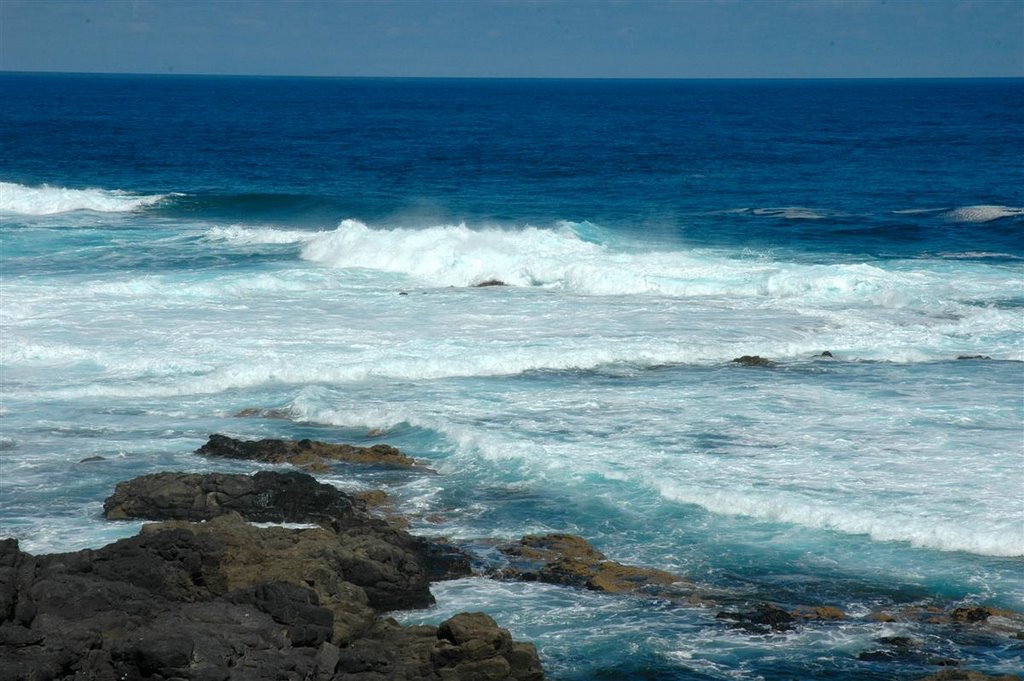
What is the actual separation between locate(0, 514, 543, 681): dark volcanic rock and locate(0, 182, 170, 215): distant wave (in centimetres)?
3917

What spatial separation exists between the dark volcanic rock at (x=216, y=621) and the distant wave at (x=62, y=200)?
39172 mm

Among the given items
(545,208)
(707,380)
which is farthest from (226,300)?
(545,208)

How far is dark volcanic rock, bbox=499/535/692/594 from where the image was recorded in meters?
14.3

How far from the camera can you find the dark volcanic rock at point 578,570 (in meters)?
14.3

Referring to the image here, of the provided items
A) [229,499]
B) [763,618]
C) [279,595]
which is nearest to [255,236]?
[229,499]

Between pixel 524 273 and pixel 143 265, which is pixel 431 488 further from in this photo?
pixel 143 265

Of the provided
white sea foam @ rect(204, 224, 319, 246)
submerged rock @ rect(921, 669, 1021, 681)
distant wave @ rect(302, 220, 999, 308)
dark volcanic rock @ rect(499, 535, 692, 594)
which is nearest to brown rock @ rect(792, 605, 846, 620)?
dark volcanic rock @ rect(499, 535, 692, 594)

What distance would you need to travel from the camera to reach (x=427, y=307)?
3094cm

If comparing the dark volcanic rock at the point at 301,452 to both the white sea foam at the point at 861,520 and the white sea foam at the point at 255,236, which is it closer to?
the white sea foam at the point at 861,520

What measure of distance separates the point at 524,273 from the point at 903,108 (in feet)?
342

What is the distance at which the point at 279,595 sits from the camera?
12125 millimetres

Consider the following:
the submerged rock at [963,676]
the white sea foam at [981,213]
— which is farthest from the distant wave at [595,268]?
the submerged rock at [963,676]

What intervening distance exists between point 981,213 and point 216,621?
41720 mm

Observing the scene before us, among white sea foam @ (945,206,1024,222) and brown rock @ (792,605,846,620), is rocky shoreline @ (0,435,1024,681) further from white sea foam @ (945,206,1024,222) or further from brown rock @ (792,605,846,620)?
white sea foam @ (945,206,1024,222)
